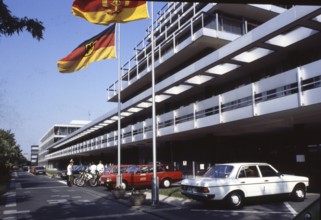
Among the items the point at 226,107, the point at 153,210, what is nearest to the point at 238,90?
the point at 226,107

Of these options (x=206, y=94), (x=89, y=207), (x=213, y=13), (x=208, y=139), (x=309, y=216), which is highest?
(x=213, y=13)

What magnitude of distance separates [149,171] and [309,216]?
1913cm

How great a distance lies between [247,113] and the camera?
52.7ft

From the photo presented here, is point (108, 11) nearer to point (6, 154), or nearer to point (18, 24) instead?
point (18, 24)

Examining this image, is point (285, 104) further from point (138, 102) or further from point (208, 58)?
point (138, 102)

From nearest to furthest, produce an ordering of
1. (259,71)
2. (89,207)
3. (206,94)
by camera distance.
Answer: (89,207) < (259,71) < (206,94)

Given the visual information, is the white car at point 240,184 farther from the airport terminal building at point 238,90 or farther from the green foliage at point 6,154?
the green foliage at point 6,154

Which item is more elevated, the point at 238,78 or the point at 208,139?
the point at 238,78

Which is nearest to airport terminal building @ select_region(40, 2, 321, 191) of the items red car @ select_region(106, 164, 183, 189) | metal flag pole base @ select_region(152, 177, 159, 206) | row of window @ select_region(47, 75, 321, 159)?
row of window @ select_region(47, 75, 321, 159)

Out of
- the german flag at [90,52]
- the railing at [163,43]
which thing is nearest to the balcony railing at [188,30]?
the railing at [163,43]

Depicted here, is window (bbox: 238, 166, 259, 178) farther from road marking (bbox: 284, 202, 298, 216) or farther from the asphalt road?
road marking (bbox: 284, 202, 298, 216)

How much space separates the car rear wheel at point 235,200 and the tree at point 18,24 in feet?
27.9

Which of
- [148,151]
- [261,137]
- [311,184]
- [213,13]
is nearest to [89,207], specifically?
[311,184]

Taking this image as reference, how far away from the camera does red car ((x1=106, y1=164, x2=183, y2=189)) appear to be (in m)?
21.0
